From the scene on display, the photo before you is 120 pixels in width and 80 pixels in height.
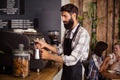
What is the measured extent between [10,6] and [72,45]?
2.49m

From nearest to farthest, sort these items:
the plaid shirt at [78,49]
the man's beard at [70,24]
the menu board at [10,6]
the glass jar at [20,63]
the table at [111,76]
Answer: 1. the glass jar at [20,63]
2. the plaid shirt at [78,49]
3. the man's beard at [70,24]
4. the table at [111,76]
5. the menu board at [10,6]

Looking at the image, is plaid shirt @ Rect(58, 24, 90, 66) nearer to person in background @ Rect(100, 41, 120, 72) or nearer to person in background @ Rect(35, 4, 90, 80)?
person in background @ Rect(35, 4, 90, 80)

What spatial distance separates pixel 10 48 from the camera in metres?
2.20

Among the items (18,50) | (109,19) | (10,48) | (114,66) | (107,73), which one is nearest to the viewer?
(18,50)

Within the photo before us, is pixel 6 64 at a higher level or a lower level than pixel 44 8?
lower

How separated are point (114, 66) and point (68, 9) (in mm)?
2292

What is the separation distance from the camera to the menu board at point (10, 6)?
492 centimetres

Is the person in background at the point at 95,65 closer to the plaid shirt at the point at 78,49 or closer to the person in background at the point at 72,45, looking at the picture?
the person in background at the point at 72,45

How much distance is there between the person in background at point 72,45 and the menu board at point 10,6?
6.80 feet

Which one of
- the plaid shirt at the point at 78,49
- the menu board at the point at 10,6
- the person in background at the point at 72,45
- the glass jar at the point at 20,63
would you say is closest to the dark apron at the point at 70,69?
the person in background at the point at 72,45

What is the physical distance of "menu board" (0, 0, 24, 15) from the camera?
4918 millimetres

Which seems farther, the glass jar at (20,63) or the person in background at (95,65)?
the person in background at (95,65)

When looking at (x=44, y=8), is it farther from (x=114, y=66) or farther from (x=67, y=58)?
(x=67, y=58)

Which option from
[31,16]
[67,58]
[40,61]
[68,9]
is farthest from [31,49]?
[31,16]
